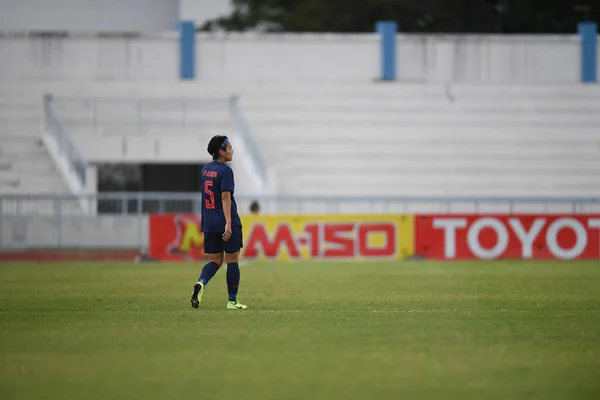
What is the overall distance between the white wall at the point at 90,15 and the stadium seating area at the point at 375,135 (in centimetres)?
1190

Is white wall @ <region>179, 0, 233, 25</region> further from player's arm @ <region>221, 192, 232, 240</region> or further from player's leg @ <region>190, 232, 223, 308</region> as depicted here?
player's arm @ <region>221, 192, 232, 240</region>

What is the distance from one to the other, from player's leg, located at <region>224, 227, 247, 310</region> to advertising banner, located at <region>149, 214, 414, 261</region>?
16088 mm

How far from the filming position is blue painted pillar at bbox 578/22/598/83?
45.2 m

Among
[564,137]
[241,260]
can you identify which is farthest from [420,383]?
[564,137]

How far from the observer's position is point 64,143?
38.9m

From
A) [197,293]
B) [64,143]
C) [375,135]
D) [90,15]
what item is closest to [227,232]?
[197,293]

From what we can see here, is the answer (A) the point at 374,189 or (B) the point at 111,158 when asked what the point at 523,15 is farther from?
(B) the point at 111,158

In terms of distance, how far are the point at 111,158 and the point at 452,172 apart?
36.3 feet

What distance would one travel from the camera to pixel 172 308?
46.3 ft

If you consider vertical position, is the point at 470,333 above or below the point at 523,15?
below

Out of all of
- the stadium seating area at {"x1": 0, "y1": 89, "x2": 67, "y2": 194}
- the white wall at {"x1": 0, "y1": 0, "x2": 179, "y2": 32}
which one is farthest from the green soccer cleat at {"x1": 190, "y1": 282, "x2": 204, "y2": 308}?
the white wall at {"x1": 0, "y1": 0, "x2": 179, "y2": 32}

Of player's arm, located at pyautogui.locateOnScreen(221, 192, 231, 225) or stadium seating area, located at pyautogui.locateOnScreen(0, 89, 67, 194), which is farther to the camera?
stadium seating area, located at pyautogui.locateOnScreen(0, 89, 67, 194)

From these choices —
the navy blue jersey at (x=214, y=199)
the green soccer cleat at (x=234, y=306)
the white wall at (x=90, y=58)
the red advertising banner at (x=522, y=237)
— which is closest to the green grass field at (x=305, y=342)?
the green soccer cleat at (x=234, y=306)

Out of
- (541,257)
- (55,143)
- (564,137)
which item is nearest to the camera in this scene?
(541,257)
